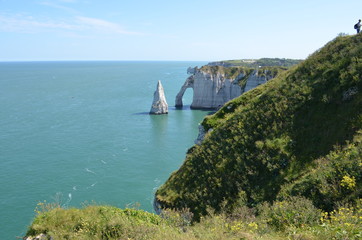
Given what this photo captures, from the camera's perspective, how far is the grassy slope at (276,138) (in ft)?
52.1

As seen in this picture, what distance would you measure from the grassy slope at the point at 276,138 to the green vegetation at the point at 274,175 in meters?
0.07

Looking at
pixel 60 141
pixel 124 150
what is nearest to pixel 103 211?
pixel 124 150

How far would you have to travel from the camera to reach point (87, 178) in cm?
3803

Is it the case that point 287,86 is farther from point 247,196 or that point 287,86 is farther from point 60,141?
point 60,141

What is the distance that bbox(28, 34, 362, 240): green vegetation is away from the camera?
978cm

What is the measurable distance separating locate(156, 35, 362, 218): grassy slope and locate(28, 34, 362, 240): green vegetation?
0.07m

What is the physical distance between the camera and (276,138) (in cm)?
1812

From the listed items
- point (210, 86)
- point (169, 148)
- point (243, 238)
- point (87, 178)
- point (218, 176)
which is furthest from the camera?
point (210, 86)

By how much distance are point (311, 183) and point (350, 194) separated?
1981 millimetres

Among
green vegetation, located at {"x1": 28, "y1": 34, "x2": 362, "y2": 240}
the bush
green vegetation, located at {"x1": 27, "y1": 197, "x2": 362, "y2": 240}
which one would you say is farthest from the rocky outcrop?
the bush

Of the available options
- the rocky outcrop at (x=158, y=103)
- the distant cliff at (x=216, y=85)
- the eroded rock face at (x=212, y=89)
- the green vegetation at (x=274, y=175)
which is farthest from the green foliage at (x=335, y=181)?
the eroded rock face at (x=212, y=89)

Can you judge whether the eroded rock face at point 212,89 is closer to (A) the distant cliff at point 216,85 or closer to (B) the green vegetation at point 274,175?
(A) the distant cliff at point 216,85

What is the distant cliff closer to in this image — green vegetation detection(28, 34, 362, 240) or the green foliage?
green vegetation detection(28, 34, 362, 240)

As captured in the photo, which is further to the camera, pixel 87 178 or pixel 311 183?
pixel 87 178
